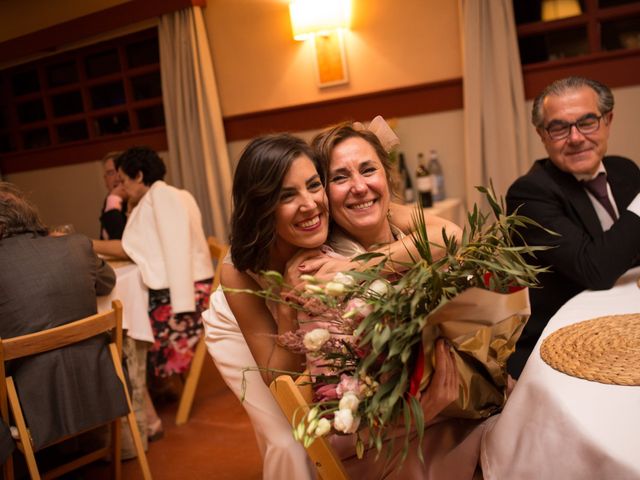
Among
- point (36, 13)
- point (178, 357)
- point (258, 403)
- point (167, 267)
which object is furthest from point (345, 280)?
point (36, 13)

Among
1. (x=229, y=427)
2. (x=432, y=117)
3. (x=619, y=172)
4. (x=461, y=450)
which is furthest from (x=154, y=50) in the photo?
(x=461, y=450)

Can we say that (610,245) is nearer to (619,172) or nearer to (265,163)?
(619,172)

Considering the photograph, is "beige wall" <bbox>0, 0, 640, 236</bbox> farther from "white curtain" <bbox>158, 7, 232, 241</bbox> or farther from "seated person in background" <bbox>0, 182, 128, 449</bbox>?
"seated person in background" <bbox>0, 182, 128, 449</bbox>

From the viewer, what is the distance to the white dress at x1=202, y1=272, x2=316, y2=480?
5.67 feet

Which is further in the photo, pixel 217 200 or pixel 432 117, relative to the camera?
pixel 217 200

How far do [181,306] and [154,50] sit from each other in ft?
12.1

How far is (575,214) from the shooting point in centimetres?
207

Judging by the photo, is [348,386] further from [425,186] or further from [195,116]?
[195,116]

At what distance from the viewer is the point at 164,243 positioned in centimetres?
363

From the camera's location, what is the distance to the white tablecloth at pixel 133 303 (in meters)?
3.42

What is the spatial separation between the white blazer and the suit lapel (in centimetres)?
216

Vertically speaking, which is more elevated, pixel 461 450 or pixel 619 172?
pixel 619 172

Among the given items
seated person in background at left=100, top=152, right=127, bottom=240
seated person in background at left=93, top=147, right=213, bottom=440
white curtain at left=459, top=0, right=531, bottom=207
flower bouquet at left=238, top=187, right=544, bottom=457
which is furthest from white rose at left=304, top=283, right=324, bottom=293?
white curtain at left=459, top=0, right=531, bottom=207

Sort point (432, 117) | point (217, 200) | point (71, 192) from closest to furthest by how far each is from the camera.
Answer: point (432, 117), point (217, 200), point (71, 192)
